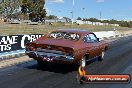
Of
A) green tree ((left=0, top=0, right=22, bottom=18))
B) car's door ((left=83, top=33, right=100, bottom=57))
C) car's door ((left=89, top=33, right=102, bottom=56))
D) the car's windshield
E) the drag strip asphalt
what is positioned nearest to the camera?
the drag strip asphalt

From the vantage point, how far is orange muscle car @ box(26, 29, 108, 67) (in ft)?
41.2

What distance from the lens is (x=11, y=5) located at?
344 feet

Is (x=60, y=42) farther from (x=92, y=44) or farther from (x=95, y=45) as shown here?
(x=95, y=45)

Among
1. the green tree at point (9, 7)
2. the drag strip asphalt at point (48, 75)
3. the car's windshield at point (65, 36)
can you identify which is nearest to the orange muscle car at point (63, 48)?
the car's windshield at point (65, 36)

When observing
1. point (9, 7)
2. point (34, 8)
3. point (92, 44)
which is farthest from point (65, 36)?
point (34, 8)

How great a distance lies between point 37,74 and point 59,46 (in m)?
1.33

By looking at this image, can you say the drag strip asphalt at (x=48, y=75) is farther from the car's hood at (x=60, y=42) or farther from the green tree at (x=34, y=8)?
the green tree at (x=34, y=8)

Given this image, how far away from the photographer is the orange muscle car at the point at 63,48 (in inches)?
494

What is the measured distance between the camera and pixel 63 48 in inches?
494

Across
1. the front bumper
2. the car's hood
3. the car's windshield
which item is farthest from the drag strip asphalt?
the car's windshield

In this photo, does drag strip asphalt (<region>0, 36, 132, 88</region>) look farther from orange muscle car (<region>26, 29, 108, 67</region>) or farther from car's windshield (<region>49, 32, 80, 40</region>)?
car's windshield (<region>49, 32, 80, 40</region>)

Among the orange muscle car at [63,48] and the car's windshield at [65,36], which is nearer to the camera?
the orange muscle car at [63,48]

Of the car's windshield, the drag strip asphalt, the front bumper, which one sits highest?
the car's windshield

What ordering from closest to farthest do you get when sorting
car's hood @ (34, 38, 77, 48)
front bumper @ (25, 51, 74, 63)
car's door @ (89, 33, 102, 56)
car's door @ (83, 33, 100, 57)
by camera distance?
front bumper @ (25, 51, 74, 63) → car's hood @ (34, 38, 77, 48) → car's door @ (83, 33, 100, 57) → car's door @ (89, 33, 102, 56)
